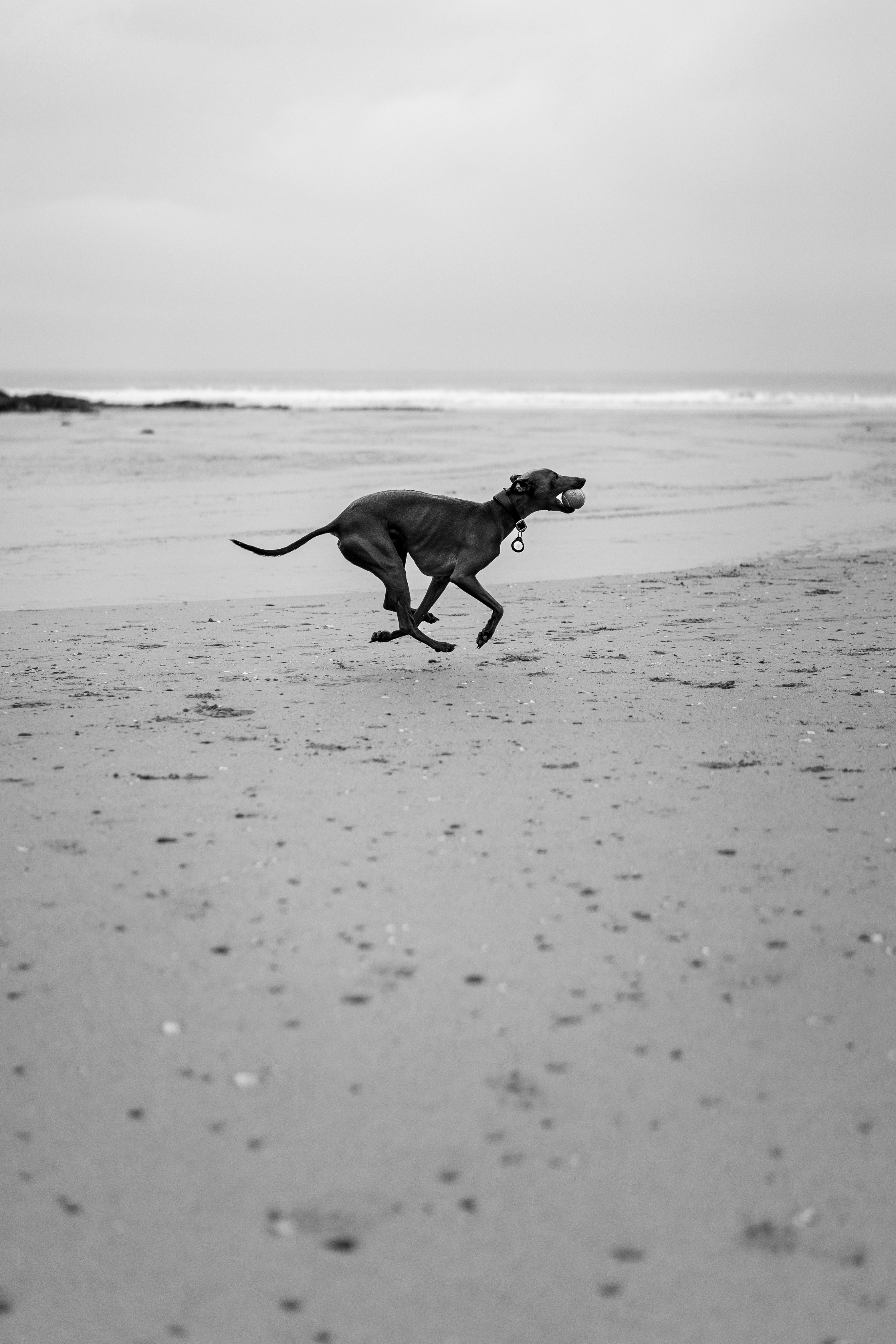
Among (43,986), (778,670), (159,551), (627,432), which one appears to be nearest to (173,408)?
(627,432)

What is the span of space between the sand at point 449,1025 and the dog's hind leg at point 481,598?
1.21 meters

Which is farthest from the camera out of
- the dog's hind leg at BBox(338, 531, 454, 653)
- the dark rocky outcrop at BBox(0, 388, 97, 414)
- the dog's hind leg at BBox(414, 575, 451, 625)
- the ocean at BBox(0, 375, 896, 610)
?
the dark rocky outcrop at BBox(0, 388, 97, 414)

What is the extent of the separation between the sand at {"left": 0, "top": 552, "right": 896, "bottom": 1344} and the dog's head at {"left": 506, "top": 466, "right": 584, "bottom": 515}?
1771 mm

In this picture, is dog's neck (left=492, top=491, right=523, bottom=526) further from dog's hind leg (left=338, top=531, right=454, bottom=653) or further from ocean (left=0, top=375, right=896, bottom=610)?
ocean (left=0, top=375, right=896, bottom=610)

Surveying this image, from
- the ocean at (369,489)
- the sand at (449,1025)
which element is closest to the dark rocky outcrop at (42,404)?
the ocean at (369,489)

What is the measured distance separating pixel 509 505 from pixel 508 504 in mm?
12

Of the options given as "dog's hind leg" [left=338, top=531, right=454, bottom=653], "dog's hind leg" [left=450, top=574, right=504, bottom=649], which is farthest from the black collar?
"dog's hind leg" [left=338, top=531, right=454, bottom=653]

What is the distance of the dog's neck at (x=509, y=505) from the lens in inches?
308

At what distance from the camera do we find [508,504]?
25.7 feet

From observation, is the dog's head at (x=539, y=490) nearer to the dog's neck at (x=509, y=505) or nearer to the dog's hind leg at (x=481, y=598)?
the dog's neck at (x=509, y=505)

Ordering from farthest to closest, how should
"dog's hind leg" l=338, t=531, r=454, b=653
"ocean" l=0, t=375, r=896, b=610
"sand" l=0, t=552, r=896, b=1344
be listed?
1. "ocean" l=0, t=375, r=896, b=610
2. "dog's hind leg" l=338, t=531, r=454, b=653
3. "sand" l=0, t=552, r=896, b=1344

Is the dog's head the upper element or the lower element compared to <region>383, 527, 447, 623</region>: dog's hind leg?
upper

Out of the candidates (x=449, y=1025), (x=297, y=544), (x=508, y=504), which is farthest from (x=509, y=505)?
(x=449, y=1025)

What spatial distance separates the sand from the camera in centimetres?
242
